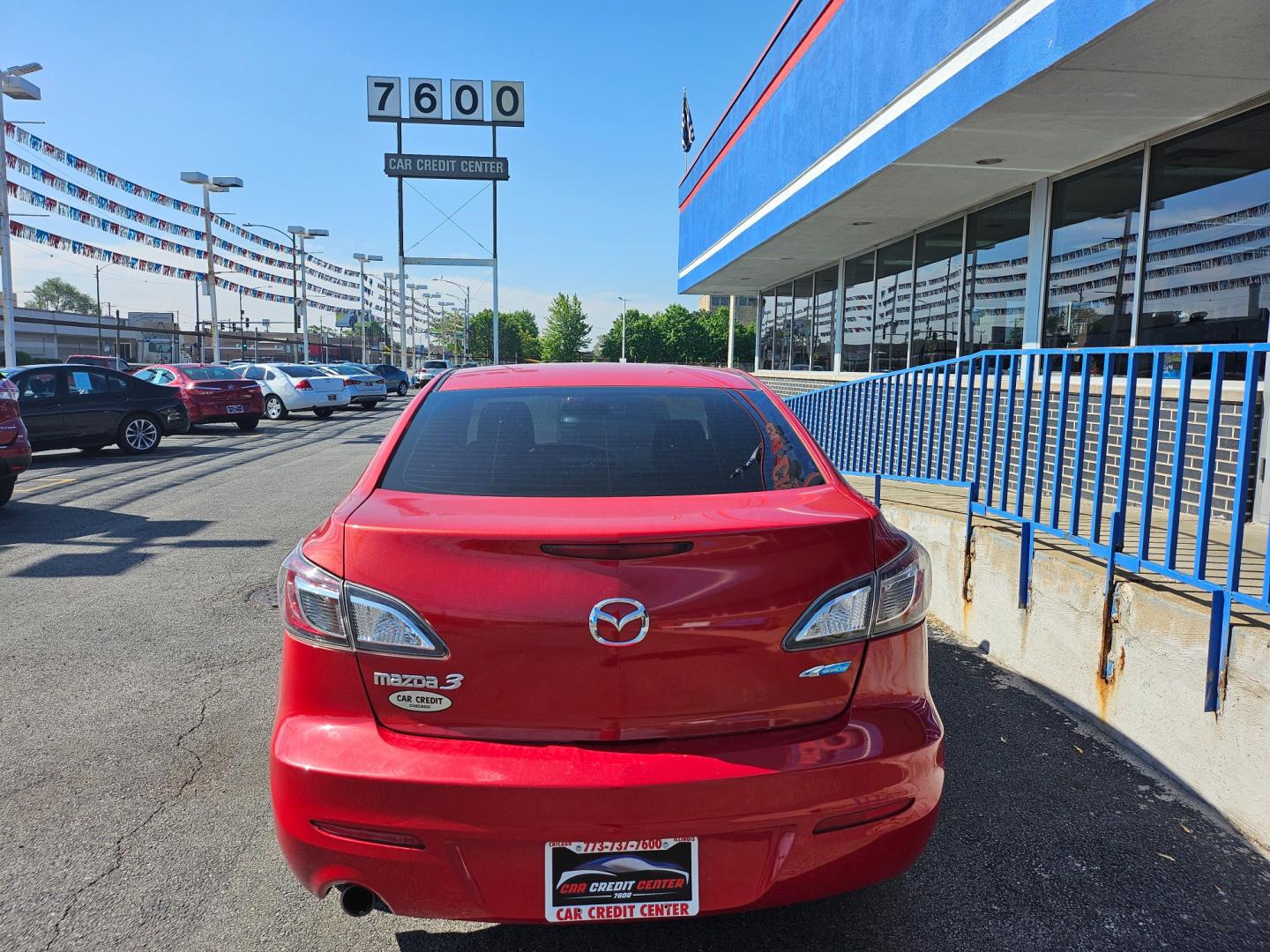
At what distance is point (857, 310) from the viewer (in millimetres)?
15305

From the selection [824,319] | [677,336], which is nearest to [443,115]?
[824,319]

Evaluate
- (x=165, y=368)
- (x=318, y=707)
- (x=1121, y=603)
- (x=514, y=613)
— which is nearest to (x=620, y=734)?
(x=514, y=613)

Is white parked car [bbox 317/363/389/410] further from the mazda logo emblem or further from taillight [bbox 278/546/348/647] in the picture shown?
the mazda logo emblem

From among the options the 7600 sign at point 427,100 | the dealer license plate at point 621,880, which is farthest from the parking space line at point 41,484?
the 7600 sign at point 427,100

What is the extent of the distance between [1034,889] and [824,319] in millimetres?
15621

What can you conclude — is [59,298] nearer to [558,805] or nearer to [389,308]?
[389,308]

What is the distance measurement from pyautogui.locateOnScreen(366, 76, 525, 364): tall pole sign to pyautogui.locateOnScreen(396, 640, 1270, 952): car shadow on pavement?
130ft

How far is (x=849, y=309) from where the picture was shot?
1570 cm

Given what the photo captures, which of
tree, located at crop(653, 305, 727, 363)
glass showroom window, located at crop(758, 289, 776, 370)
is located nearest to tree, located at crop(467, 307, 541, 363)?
tree, located at crop(653, 305, 727, 363)

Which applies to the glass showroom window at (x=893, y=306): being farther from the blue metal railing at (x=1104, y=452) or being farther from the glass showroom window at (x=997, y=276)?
the blue metal railing at (x=1104, y=452)

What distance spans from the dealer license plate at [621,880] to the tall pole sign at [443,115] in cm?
4056

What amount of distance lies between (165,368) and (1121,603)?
821 inches

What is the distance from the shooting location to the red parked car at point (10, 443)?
28.4ft

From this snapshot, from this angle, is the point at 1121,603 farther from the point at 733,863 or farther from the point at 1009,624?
the point at 733,863
